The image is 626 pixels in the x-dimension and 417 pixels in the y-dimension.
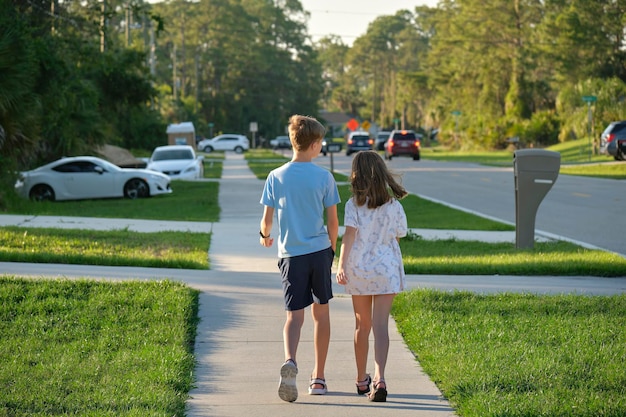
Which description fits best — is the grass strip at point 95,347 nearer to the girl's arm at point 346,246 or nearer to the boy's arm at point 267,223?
the boy's arm at point 267,223

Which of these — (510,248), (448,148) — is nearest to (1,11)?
(510,248)

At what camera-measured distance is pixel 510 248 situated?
48.7 feet

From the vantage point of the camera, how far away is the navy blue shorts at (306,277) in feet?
21.7

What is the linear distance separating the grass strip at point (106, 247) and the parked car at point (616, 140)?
99.1ft

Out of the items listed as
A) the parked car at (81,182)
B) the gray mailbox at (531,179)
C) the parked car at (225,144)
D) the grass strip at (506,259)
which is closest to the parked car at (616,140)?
the parked car at (81,182)

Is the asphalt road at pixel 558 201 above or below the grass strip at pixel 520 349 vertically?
below

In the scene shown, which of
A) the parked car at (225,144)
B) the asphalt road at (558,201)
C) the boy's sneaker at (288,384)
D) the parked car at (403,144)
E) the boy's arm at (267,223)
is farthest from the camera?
the parked car at (225,144)

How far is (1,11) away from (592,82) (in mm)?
43889

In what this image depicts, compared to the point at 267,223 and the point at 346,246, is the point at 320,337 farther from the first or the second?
the point at 267,223

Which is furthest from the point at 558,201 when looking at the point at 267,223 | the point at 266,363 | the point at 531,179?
the point at 267,223

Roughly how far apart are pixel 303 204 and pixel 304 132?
0.46 m

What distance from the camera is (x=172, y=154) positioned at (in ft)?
124

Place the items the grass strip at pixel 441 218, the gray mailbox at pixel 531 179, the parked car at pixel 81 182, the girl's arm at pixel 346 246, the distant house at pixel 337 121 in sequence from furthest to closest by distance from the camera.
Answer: the distant house at pixel 337 121 → the parked car at pixel 81 182 → the grass strip at pixel 441 218 → the gray mailbox at pixel 531 179 → the girl's arm at pixel 346 246

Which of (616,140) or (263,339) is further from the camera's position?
(616,140)
